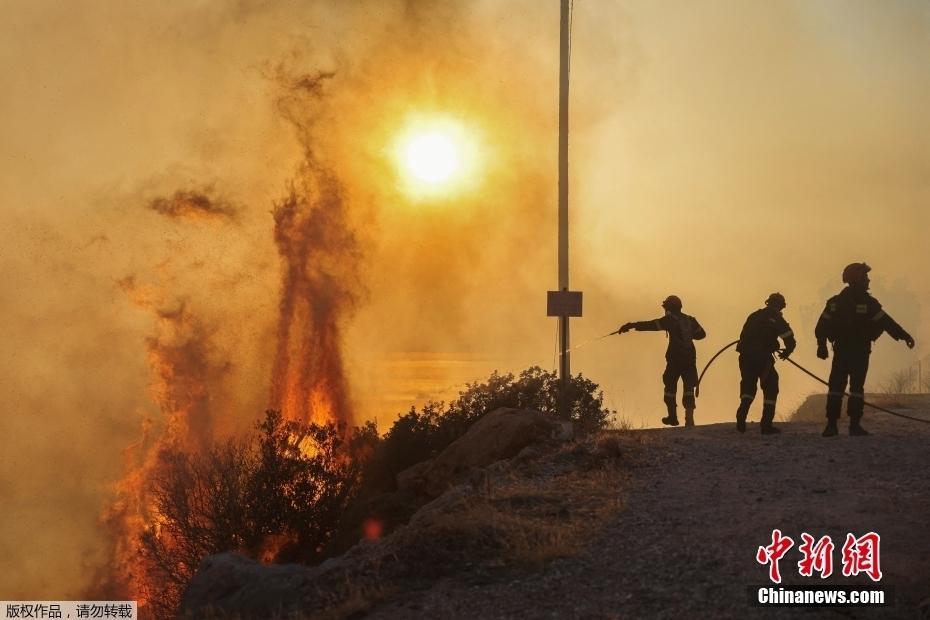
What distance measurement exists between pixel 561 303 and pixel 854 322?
4.64 m

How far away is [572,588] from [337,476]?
45.3ft

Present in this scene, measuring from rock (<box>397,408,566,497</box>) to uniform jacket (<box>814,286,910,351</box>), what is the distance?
15.0ft

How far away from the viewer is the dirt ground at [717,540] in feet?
28.9

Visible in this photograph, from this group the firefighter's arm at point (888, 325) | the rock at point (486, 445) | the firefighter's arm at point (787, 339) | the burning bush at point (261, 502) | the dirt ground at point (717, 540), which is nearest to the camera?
the dirt ground at point (717, 540)

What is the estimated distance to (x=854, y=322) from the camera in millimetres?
15734

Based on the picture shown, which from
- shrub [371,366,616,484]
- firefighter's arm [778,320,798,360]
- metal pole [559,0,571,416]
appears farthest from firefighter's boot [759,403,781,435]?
shrub [371,366,616,484]

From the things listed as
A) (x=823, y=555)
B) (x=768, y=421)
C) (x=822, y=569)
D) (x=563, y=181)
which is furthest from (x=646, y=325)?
(x=822, y=569)

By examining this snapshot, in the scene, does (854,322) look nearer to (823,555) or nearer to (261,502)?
(823,555)

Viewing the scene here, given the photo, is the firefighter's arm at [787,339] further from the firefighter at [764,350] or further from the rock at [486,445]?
the rock at [486,445]

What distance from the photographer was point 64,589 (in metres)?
110

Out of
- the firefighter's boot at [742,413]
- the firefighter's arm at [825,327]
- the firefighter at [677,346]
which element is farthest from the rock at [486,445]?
the firefighter's arm at [825,327]

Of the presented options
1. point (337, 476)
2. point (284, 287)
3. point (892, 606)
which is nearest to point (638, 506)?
point (892, 606)

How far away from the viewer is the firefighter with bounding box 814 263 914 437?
15672 mm

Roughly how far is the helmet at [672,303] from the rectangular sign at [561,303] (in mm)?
2581
